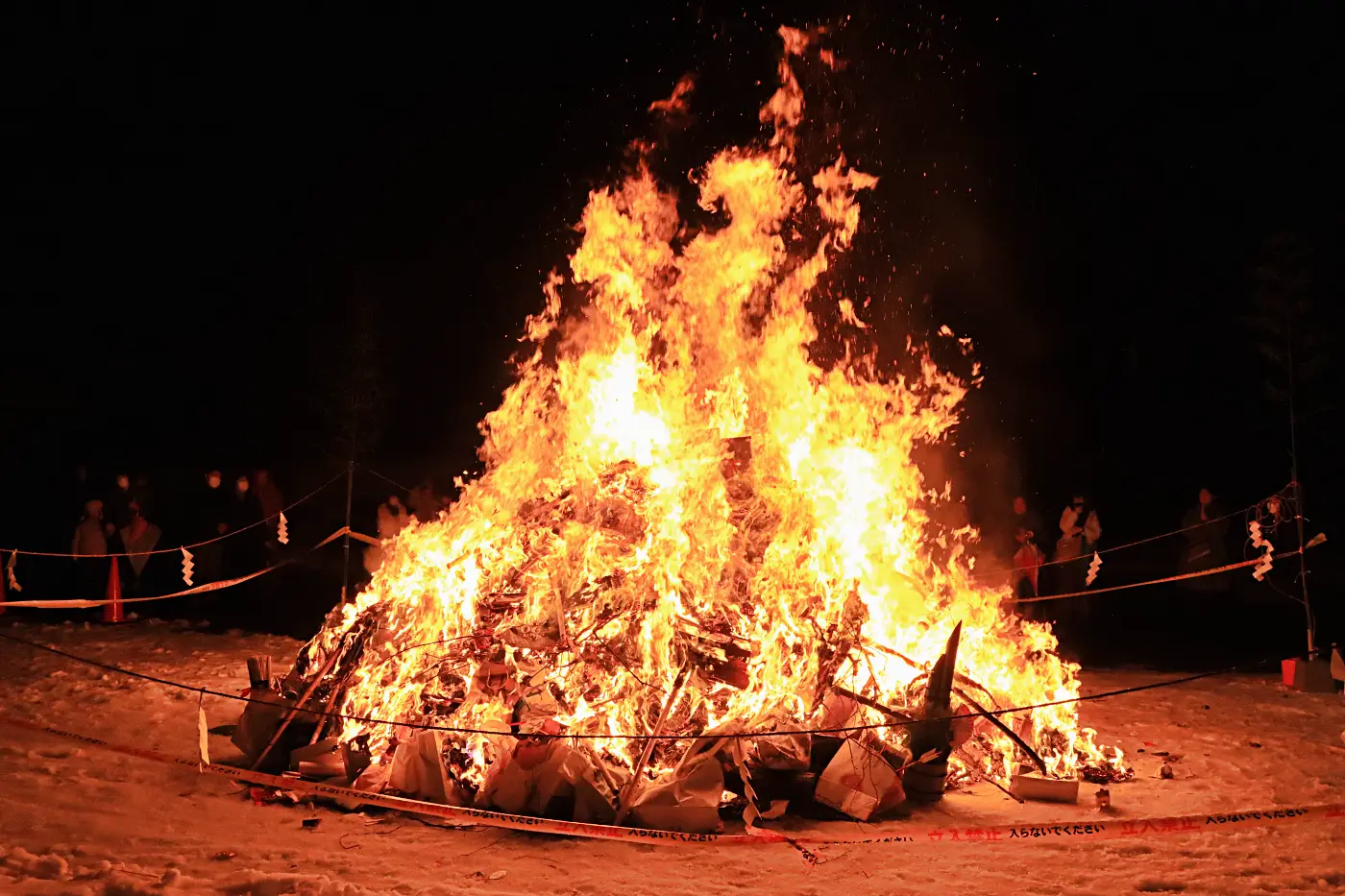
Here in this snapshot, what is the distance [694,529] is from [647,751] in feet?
5.41

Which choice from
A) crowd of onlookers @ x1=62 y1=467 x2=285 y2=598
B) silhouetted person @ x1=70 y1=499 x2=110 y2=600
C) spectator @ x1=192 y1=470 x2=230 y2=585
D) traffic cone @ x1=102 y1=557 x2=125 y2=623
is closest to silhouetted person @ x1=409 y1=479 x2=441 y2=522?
crowd of onlookers @ x1=62 y1=467 x2=285 y2=598

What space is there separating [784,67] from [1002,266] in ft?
64.5

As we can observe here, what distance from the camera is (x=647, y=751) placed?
5.96 m

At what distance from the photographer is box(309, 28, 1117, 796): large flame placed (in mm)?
6688

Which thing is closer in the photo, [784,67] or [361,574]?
[784,67]

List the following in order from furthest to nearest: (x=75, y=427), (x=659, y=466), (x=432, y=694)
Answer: (x=75, y=427)
(x=659, y=466)
(x=432, y=694)

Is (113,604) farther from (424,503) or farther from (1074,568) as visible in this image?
(1074,568)

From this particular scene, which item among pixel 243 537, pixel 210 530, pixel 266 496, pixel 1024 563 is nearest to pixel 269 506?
pixel 266 496

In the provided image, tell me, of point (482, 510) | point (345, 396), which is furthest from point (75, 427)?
point (482, 510)

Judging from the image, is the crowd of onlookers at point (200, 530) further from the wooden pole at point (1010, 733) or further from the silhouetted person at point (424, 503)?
the wooden pole at point (1010, 733)

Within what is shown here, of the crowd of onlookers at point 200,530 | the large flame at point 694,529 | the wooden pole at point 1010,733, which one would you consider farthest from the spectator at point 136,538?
the wooden pole at point 1010,733

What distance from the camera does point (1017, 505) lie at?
1255 centimetres

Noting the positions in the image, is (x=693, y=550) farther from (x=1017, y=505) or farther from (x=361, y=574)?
(x=361, y=574)

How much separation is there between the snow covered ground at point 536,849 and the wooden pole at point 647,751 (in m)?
0.28
